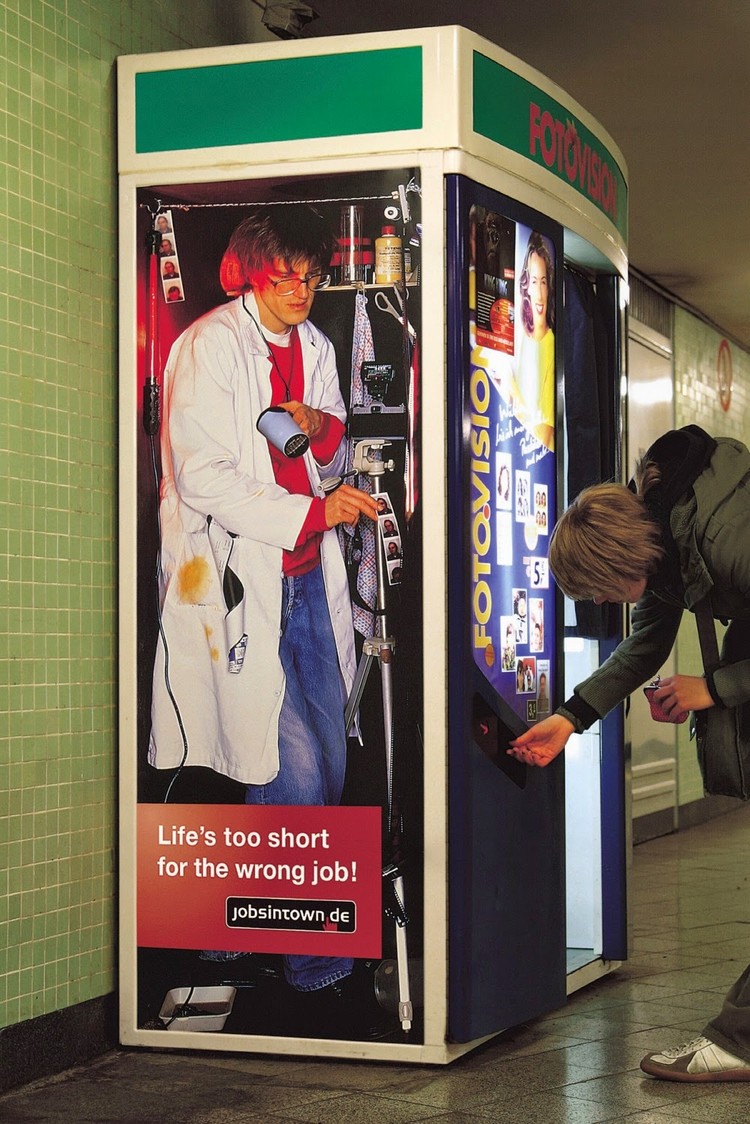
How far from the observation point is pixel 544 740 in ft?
13.8

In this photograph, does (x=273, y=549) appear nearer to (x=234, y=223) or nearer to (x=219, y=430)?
(x=219, y=430)

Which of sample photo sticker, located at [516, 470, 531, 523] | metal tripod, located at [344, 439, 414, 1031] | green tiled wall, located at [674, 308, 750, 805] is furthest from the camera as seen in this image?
green tiled wall, located at [674, 308, 750, 805]

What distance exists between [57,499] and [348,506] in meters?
0.84

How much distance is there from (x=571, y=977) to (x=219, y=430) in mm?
2284

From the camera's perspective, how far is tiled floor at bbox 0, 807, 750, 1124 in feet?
12.0

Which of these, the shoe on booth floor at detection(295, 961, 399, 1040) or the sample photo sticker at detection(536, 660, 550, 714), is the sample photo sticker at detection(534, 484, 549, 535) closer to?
the sample photo sticker at detection(536, 660, 550, 714)

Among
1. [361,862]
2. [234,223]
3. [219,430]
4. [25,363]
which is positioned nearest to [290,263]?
[234,223]

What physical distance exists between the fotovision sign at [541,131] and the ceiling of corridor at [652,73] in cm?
109

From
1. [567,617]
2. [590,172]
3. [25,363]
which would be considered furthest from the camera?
[567,617]

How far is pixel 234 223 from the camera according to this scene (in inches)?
169

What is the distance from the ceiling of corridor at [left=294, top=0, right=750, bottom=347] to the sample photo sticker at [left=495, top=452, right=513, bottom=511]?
2409 millimetres

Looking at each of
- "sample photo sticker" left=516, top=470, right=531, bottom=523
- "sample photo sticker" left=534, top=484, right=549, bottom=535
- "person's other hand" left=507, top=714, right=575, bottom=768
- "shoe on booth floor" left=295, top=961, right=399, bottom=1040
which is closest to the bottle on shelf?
"sample photo sticker" left=516, top=470, right=531, bottom=523

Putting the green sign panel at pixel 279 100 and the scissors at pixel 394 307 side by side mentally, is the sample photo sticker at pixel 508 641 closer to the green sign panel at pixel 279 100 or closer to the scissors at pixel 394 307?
the scissors at pixel 394 307

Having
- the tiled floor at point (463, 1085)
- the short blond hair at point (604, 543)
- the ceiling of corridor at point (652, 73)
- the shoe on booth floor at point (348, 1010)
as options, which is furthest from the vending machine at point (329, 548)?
the ceiling of corridor at point (652, 73)
